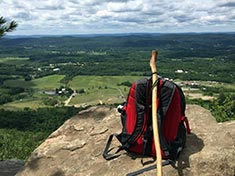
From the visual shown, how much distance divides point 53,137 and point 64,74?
375ft

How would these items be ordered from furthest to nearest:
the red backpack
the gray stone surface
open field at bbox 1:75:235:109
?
open field at bbox 1:75:235:109
the gray stone surface
the red backpack

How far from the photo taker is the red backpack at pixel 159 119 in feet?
Answer: 13.5

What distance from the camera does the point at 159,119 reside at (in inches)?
161

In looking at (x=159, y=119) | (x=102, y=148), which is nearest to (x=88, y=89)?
(x=102, y=148)

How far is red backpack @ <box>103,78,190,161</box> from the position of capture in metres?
4.12

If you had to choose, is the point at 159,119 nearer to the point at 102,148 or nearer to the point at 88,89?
the point at 102,148

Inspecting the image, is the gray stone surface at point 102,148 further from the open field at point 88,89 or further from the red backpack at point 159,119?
the open field at point 88,89

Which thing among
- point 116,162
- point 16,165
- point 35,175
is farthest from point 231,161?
point 16,165

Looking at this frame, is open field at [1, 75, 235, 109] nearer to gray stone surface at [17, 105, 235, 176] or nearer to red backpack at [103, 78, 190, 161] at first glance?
gray stone surface at [17, 105, 235, 176]

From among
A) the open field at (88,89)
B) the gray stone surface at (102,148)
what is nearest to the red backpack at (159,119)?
the gray stone surface at (102,148)

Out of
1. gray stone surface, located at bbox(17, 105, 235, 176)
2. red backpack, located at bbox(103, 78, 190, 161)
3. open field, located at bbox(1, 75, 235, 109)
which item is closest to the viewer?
red backpack, located at bbox(103, 78, 190, 161)

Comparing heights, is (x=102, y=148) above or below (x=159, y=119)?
below

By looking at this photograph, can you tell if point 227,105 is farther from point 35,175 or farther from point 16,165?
point 35,175

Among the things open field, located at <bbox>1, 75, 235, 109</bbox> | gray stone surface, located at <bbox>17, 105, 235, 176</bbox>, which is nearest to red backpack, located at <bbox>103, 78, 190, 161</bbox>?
gray stone surface, located at <bbox>17, 105, 235, 176</bbox>
